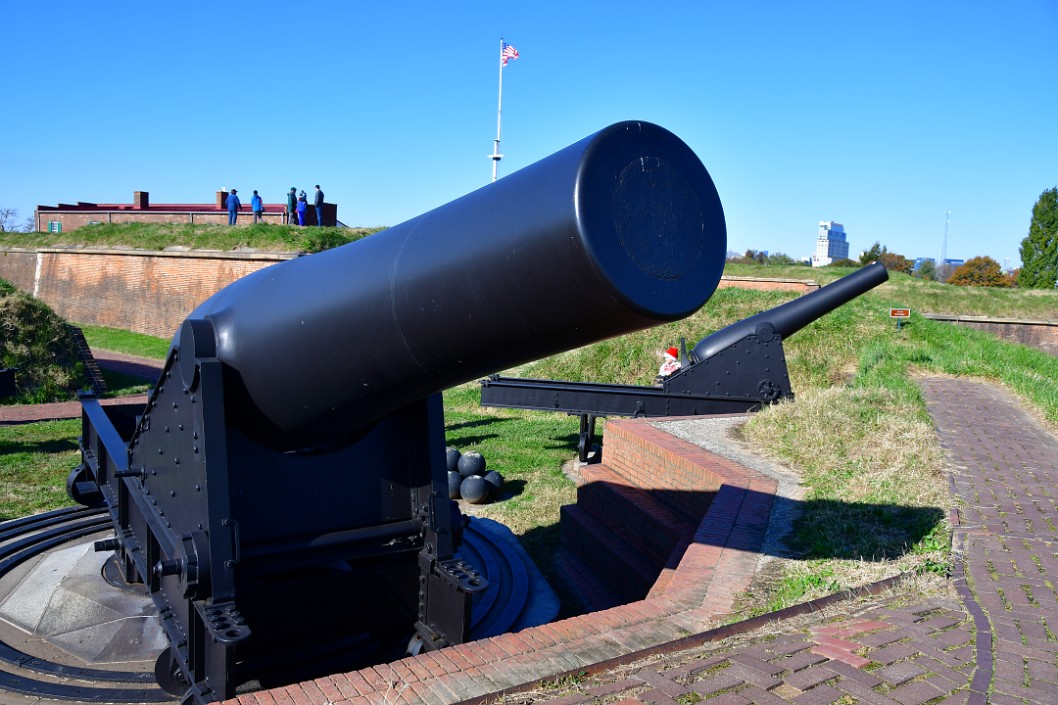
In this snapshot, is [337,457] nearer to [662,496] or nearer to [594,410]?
[662,496]

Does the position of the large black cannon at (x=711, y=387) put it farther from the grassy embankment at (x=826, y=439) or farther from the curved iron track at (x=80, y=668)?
the curved iron track at (x=80, y=668)

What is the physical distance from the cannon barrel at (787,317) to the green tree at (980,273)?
39099mm

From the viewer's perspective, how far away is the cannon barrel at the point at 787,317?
27.9ft

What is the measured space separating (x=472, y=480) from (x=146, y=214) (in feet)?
86.5

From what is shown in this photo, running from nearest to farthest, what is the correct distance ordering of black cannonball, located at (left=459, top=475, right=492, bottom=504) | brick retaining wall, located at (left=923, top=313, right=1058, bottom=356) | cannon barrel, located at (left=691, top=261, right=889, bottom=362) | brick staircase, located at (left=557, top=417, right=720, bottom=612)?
brick staircase, located at (left=557, top=417, right=720, bottom=612), black cannonball, located at (left=459, top=475, right=492, bottom=504), cannon barrel, located at (left=691, top=261, right=889, bottom=362), brick retaining wall, located at (left=923, top=313, right=1058, bottom=356)

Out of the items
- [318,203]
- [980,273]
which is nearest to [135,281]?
[318,203]

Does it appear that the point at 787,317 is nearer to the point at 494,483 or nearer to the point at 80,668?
the point at 494,483

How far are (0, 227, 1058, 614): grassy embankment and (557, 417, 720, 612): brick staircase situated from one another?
36 centimetres

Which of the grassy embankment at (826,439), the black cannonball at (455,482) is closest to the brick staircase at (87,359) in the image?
the grassy embankment at (826,439)

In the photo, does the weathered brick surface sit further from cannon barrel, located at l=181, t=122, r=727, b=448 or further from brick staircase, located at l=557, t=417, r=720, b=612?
brick staircase, located at l=557, t=417, r=720, b=612

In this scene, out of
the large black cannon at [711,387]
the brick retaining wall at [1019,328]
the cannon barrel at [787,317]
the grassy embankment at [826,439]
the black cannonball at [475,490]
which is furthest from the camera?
the brick retaining wall at [1019,328]

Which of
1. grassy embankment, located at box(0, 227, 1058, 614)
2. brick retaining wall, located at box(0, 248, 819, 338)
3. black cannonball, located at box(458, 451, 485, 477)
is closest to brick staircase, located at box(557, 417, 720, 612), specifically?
grassy embankment, located at box(0, 227, 1058, 614)

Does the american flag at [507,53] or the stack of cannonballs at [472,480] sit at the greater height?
the american flag at [507,53]

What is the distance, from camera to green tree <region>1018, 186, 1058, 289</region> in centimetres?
3247
